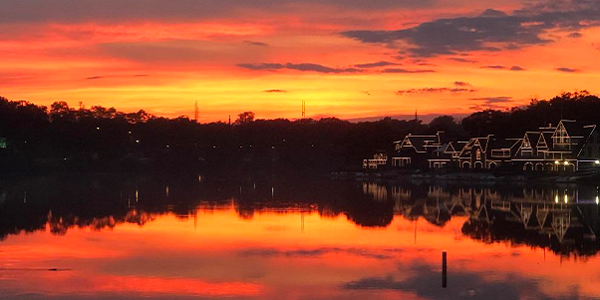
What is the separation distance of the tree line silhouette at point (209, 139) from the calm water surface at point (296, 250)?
84657mm

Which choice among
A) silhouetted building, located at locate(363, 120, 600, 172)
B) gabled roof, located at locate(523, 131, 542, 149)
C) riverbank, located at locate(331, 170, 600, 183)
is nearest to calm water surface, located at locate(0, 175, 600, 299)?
riverbank, located at locate(331, 170, 600, 183)

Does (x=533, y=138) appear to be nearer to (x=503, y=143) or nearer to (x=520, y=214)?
(x=503, y=143)

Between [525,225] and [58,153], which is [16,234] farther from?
[58,153]

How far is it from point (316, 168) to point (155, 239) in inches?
5046

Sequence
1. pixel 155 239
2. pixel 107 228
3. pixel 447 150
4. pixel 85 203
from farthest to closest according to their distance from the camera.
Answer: pixel 447 150, pixel 85 203, pixel 107 228, pixel 155 239

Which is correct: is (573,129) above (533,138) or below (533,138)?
above

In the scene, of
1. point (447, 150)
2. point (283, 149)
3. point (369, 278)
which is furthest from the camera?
point (283, 149)

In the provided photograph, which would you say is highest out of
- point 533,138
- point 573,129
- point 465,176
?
point 573,129

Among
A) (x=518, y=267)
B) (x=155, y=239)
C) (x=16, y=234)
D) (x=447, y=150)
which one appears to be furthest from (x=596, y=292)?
(x=447, y=150)

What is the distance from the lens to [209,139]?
18738 centimetres

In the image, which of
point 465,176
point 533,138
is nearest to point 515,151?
point 533,138

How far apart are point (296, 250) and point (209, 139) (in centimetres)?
15601

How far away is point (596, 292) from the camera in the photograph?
76.6ft

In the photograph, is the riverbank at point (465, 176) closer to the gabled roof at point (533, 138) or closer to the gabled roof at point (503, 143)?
the gabled roof at point (533, 138)
